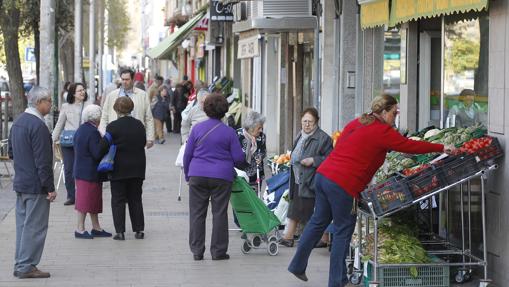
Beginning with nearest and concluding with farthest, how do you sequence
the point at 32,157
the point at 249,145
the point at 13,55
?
the point at 32,157 → the point at 249,145 → the point at 13,55

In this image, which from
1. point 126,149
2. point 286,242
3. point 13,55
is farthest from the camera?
point 13,55

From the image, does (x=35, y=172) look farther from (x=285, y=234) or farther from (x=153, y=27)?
(x=153, y=27)

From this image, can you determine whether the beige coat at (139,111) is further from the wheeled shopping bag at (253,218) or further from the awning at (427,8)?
the awning at (427,8)

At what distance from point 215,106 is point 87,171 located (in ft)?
7.22

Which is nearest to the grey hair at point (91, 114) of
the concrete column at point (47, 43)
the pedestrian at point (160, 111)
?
the concrete column at point (47, 43)

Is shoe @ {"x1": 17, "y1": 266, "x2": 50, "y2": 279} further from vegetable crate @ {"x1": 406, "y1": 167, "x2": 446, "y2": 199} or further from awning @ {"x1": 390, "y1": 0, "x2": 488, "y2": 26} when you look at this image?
awning @ {"x1": 390, "y1": 0, "x2": 488, "y2": 26}

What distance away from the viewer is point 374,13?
12.8m

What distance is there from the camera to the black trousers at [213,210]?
10.7m

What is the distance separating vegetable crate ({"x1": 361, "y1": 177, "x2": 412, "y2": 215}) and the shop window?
6.00 ft

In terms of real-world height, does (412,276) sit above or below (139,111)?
below

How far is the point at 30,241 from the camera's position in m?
9.69

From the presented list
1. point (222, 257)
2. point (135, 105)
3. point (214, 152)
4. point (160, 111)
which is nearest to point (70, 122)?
point (135, 105)

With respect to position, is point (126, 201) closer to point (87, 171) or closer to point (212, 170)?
point (87, 171)

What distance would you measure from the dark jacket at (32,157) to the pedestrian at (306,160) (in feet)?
8.54
